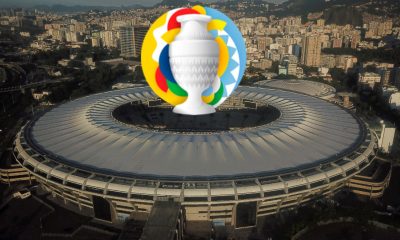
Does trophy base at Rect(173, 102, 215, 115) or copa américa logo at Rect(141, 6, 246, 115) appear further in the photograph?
trophy base at Rect(173, 102, 215, 115)

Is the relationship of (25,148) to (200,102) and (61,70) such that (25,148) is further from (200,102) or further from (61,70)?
(61,70)

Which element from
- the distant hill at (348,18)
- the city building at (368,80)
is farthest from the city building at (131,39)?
the distant hill at (348,18)

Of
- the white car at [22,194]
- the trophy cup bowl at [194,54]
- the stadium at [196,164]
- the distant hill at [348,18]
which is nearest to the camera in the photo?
the stadium at [196,164]

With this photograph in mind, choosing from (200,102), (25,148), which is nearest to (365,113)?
(200,102)

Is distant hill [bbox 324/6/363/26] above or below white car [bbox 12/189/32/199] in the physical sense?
above

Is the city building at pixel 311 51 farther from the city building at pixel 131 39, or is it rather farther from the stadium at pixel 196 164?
the stadium at pixel 196 164

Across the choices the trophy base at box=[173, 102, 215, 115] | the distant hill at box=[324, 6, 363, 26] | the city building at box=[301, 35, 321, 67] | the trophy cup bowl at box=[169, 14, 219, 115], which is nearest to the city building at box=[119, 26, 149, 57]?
the city building at box=[301, 35, 321, 67]

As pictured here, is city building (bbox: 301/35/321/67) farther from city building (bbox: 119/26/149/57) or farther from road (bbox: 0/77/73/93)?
road (bbox: 0/77/73/93)
